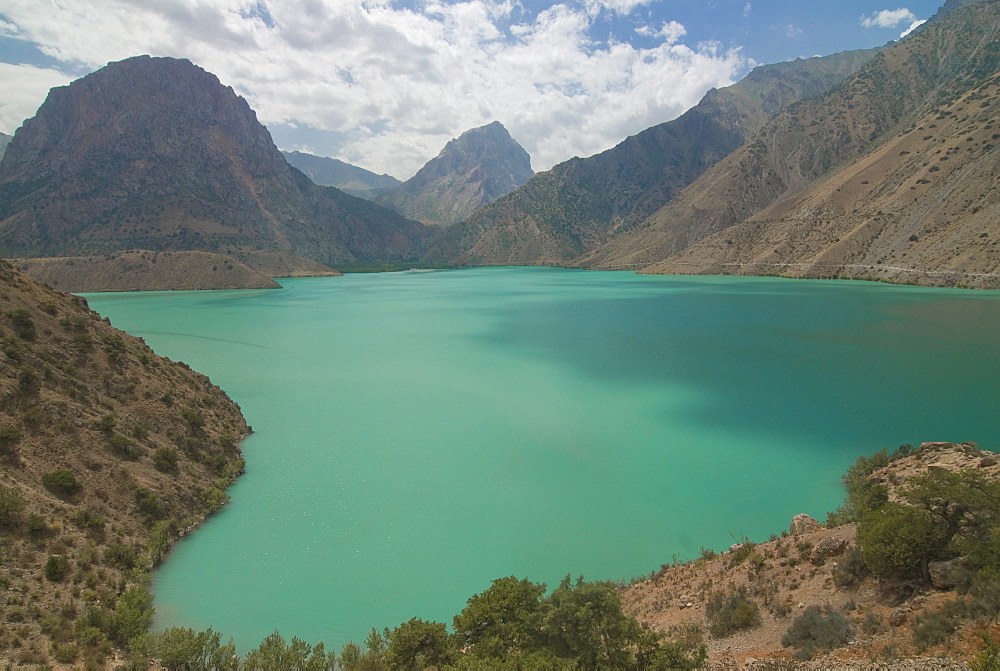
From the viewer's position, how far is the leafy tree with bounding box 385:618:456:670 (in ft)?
32.7

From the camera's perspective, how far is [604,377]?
36094 mm

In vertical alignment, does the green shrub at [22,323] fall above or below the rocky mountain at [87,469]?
above

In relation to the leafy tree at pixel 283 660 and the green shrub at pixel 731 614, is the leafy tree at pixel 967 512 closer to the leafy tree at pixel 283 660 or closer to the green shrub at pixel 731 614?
the green shrub at pixel 731 614

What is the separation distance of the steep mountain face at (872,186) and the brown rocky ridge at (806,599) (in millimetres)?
83805

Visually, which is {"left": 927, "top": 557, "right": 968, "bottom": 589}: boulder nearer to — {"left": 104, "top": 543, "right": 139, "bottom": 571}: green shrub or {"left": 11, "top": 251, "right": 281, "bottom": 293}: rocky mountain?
{"left": 104, "top": 543, "right": 139, "bottom": 571}: green shrub

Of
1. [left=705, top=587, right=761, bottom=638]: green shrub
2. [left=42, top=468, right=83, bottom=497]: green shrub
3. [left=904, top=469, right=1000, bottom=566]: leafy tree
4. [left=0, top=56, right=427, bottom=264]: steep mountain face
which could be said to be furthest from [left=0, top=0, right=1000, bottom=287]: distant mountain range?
[left=42, top=468, right=83, bottom=497]: green shrub

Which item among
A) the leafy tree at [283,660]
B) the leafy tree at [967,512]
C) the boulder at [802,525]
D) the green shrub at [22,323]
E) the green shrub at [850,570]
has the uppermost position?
the green shrub at [22,323]

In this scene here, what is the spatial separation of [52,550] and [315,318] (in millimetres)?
59281

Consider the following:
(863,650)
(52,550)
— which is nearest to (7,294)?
(52,550)

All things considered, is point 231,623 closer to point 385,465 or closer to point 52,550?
point 52,550

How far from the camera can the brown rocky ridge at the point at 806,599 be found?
7918 millimetres

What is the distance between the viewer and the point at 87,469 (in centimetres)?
1697

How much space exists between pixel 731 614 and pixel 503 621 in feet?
14.6

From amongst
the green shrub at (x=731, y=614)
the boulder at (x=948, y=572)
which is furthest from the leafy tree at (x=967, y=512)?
the green shrub at (x=731, y=614)
